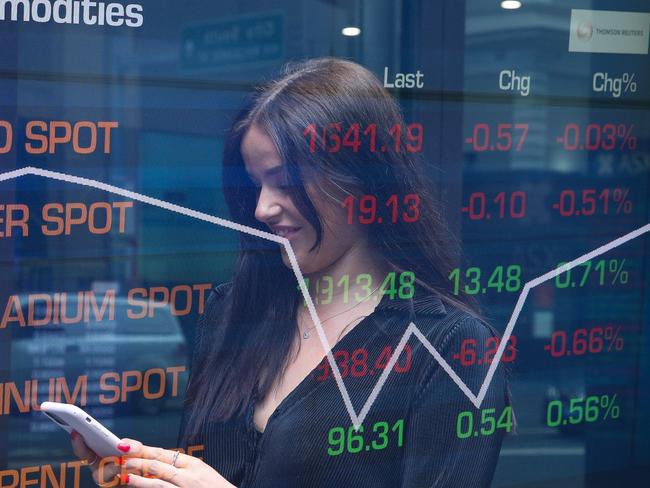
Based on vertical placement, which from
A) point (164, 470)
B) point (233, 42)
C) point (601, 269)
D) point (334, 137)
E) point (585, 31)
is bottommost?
point (164, 470)

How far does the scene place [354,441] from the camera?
228 cm

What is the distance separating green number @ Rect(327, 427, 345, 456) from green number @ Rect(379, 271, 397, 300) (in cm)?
30

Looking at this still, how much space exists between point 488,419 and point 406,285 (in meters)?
0.40

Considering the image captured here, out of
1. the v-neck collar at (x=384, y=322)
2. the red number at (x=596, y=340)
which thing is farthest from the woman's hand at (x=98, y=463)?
the red number at (x=596, y=340)

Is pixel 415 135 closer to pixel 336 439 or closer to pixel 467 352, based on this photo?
pixel 467 352

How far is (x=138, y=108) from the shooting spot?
6.59 ft

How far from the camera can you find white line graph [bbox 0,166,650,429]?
197 centimetres

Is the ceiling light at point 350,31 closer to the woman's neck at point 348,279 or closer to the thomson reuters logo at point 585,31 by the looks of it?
the woman's neck at point 348,279

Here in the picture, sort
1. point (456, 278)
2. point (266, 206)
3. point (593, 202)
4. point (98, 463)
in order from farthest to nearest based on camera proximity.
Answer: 1. point (593, 202)
2. point (456, 278)
3. point (266, 206)
4. point (98, 463)

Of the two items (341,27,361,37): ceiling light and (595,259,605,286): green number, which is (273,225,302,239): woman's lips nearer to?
(341,27,361,37): ceiling light

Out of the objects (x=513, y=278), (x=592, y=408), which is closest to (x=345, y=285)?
(x=513, y=278)

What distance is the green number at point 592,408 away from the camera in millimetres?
2680

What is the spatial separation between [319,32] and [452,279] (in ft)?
2.04

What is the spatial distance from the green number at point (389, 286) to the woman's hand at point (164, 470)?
0.52 metres
